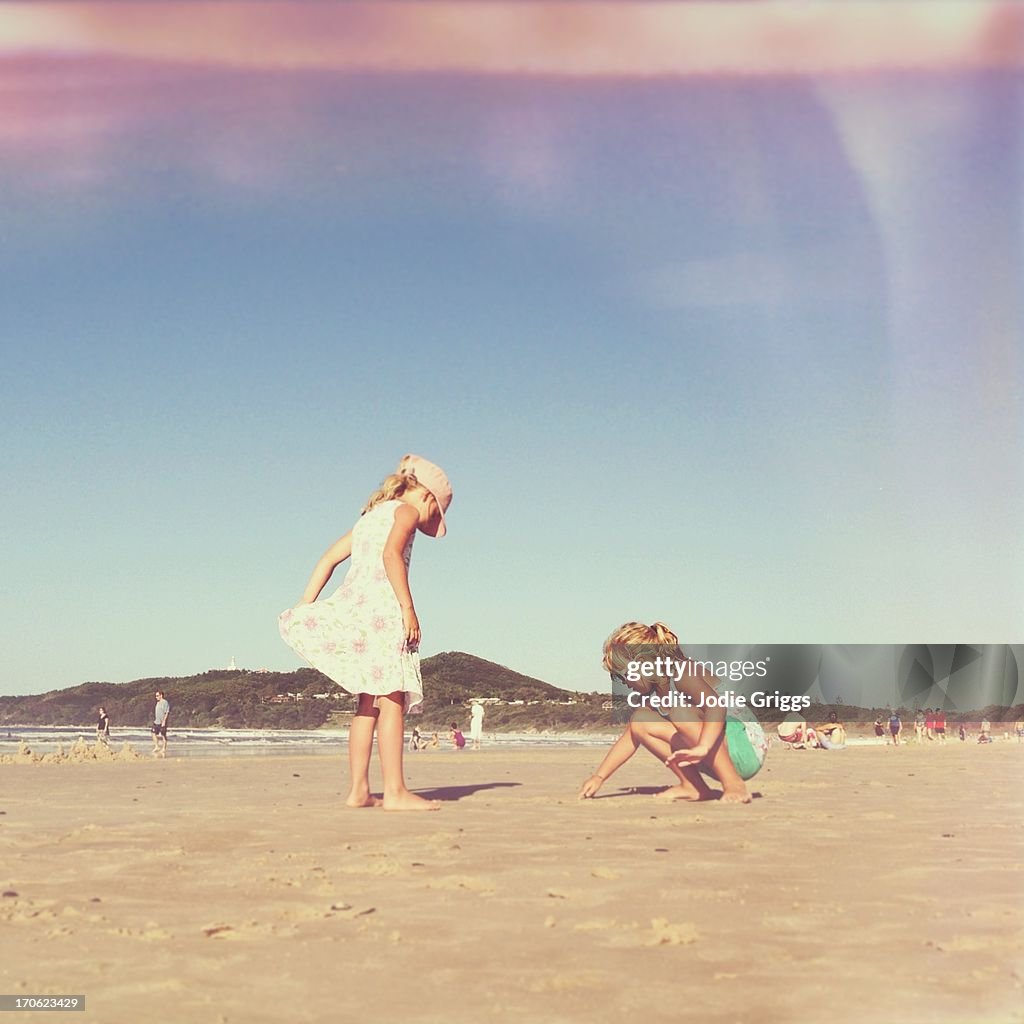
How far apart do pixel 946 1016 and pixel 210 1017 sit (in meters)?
1.78

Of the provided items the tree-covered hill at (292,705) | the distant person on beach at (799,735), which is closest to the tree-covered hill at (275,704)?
the tree-covered hill at (292,705)

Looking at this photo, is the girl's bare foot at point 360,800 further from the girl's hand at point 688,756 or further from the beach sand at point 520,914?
the girl's hand at point 688,756

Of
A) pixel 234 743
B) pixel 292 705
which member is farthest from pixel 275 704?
pixel 234 743

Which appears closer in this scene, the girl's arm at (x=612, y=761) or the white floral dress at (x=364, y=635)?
the white floral dress at (x=364, y=635)

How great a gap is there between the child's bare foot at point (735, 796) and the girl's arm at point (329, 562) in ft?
10.5

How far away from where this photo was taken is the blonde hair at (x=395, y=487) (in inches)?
370

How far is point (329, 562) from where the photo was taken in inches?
373

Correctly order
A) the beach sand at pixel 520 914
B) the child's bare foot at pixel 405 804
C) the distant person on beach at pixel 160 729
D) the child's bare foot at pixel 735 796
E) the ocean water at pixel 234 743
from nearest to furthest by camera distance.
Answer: the beach sand at pixel 520 914, the child's bare foot at pixel 405 804, the child's bare foot at pixel 735 796, the distant person on beach at pixel 160 729, the ocean water at pixel 234 743

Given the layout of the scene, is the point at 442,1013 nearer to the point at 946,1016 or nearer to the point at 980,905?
the point at 946,1016

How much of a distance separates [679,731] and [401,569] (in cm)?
235

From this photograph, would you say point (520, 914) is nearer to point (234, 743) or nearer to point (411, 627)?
point (411, 627)

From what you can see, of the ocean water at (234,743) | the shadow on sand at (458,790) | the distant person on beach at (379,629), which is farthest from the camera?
the ocean water at (234,743)

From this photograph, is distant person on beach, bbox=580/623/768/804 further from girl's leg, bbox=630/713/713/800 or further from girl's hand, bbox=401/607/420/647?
girl's hand, bbox=401/607/420/647

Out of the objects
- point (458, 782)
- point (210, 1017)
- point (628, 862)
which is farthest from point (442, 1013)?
point (458, 782)
